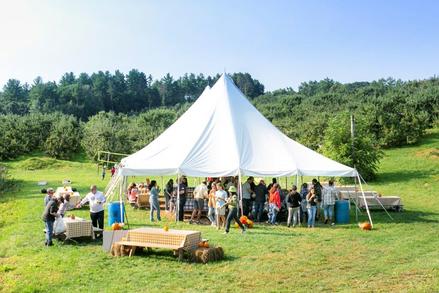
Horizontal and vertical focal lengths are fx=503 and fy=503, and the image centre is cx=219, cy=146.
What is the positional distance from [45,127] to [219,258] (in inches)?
1752

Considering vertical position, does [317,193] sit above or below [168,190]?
below

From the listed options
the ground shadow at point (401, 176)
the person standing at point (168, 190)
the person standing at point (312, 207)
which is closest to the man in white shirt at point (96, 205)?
the person standing at point (168, 190)

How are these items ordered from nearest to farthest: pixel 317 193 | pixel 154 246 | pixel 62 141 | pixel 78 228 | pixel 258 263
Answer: pixel 258 263, pixel 154 246, pixel 78 228, pixel 317 193, pixel 62 141

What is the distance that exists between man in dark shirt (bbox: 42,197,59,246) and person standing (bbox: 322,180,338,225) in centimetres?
835

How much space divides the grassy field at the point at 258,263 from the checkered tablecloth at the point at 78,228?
0.26 m

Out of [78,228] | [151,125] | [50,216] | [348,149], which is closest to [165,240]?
[78,228]

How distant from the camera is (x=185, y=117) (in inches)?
748

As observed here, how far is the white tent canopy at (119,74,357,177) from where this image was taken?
16.1m

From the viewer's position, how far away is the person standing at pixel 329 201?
16.2 meters

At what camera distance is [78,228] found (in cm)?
1337

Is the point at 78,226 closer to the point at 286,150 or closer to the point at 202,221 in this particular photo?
the point at 202,221

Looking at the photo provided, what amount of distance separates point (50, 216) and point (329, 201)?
341 inches

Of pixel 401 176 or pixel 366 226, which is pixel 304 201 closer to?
pixel 366 226

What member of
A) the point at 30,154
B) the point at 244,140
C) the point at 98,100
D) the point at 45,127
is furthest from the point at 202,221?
the point at 98,100
